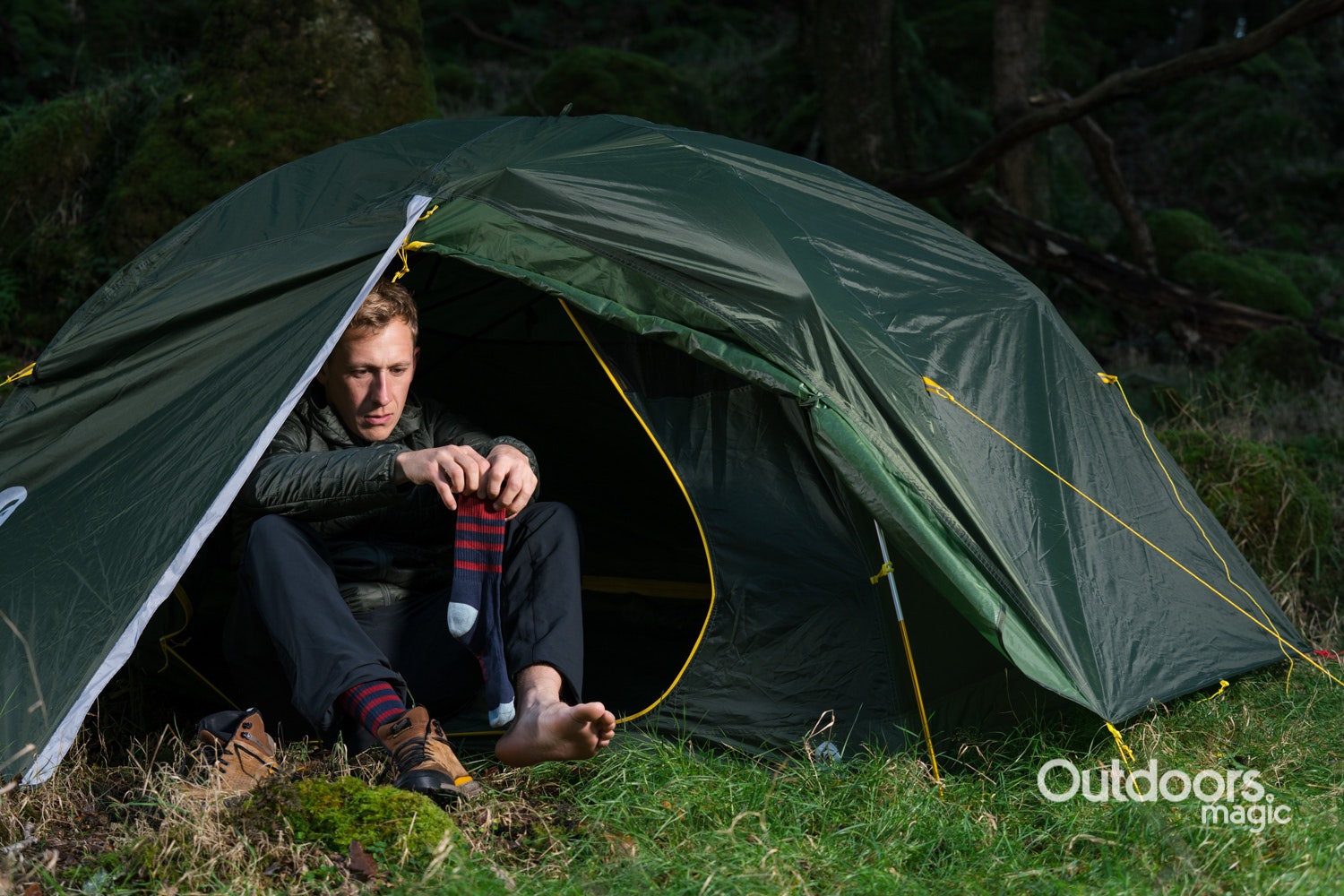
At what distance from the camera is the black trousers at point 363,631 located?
8.61 ft

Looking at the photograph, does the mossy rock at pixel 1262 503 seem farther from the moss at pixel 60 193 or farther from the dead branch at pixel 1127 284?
the moss at pixel 60 193

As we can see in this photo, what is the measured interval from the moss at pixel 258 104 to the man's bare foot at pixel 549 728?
3453mm

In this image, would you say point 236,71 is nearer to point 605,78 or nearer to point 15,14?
point 605,78

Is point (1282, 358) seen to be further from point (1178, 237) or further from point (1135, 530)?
point (1135, 530)

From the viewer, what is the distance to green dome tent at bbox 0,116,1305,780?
2771mm

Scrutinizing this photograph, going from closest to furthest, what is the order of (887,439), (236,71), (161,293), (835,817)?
(835,817), (887,439), (161,293), (236,71)

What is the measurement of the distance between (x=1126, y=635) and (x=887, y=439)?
80cm

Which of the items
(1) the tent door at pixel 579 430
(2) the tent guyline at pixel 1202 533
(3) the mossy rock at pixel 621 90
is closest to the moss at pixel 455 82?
(3) the mossy rock at pixel 621 90

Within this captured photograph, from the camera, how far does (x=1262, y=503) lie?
4.59m

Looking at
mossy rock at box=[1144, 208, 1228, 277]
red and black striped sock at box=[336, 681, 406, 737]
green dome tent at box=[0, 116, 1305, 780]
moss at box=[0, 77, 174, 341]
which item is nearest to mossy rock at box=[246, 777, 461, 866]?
red and black striped sock at box=[336, 681, 406, 737]

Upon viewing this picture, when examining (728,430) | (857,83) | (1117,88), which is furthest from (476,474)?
(857,83)

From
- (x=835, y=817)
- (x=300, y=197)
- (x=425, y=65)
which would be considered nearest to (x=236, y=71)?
(x=425, y=65)

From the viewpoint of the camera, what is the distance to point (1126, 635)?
120 inches

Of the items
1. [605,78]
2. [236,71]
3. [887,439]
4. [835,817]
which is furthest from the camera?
[605,78]
